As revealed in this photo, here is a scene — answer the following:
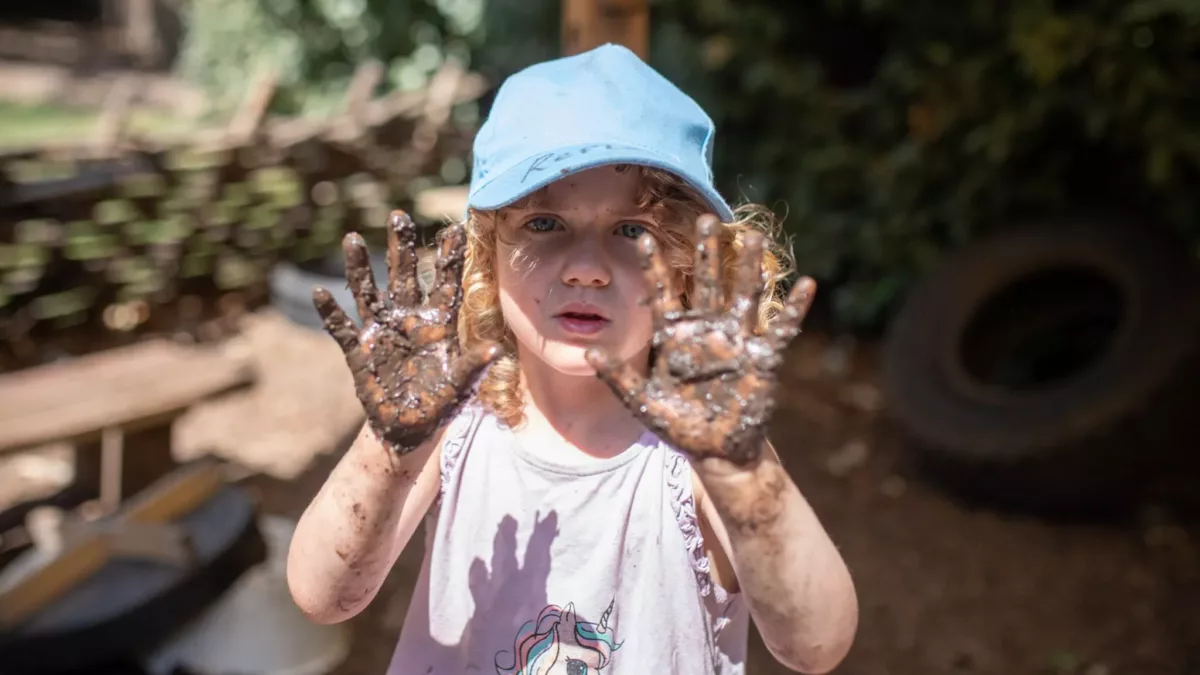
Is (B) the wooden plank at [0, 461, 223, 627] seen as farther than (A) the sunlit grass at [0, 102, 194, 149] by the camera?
No

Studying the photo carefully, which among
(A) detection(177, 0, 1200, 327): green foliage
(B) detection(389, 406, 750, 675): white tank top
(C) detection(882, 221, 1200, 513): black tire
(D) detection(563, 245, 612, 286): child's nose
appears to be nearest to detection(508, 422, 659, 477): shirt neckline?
(B) detection(389, 406, 750, 675): white tank top

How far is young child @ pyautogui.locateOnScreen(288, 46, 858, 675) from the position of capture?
Result: 45.6 inches

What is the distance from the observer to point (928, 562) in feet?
12.9

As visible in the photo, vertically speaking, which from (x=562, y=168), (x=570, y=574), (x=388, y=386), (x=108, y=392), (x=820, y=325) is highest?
(x=562, y=168)

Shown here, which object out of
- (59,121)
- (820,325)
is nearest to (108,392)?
(820,325)

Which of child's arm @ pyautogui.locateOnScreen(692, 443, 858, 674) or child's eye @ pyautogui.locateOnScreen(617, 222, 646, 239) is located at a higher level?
child's eye @ pyautogui.locateOnScreen(617, 222, 646, 239)

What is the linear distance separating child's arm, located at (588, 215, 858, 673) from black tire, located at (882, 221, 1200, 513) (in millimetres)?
3126

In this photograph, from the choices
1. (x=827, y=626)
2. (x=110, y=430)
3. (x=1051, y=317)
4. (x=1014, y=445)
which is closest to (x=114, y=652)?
(x=110, y=430)

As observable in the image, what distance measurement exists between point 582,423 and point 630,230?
0.31 m

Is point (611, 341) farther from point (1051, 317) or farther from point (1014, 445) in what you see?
point (1051, 317)

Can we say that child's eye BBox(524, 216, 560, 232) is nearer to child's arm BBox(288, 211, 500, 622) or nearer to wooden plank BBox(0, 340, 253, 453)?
child's arm BBox(288, 211, 500, 622)

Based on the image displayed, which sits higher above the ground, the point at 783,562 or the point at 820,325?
the point at 783,562

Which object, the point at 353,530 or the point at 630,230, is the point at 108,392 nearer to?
the point at 353,530

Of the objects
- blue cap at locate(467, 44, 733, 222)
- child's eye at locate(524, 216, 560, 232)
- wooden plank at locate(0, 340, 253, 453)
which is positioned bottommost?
wooden plank at locate(0, 340, 253, 453)
